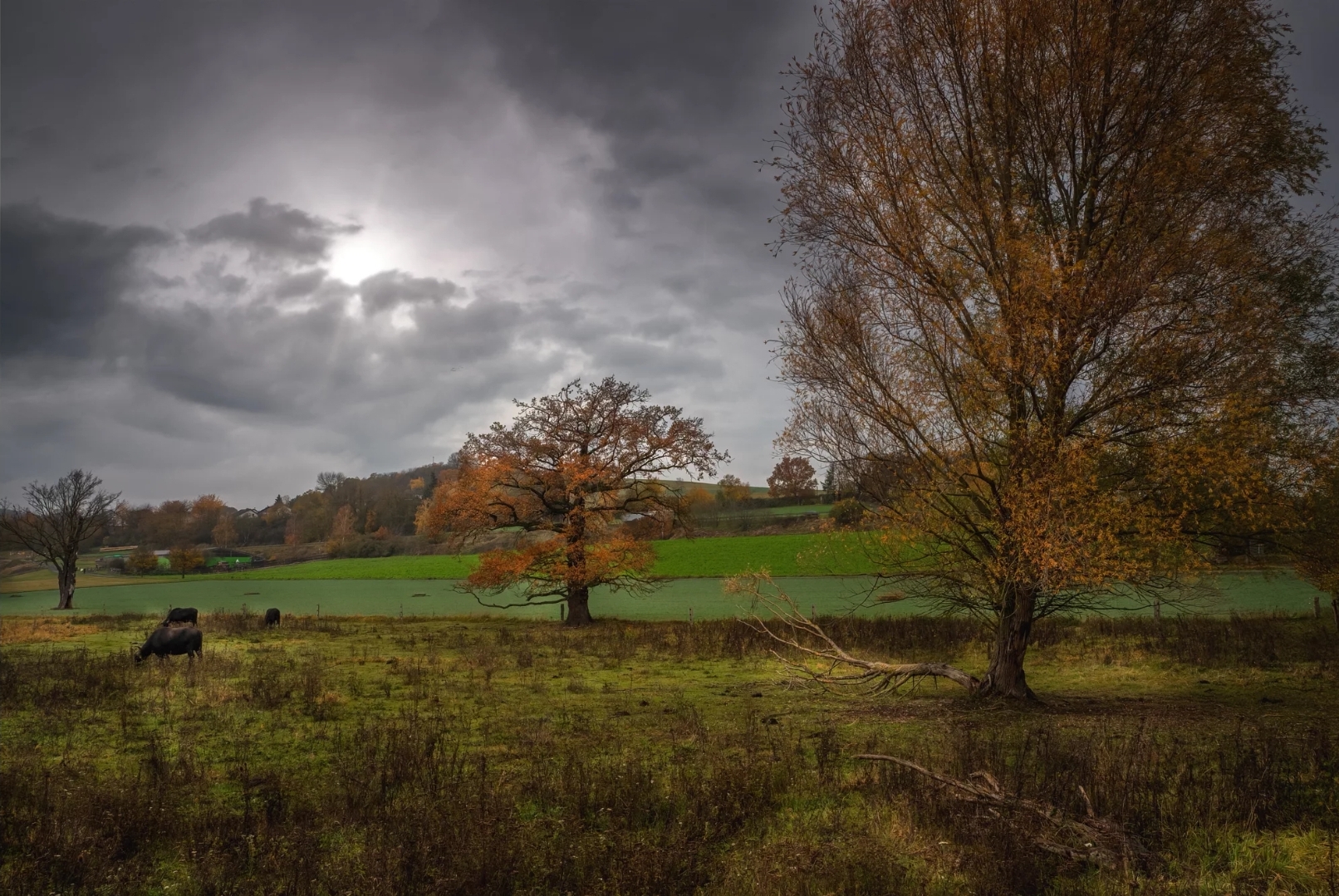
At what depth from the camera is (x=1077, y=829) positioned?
611 cm

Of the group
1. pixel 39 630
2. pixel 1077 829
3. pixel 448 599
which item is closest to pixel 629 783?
pixel 1077 829

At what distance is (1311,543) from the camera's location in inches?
476

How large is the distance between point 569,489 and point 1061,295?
21484 mm

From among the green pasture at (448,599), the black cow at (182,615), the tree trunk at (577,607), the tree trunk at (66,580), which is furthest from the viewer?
the tree trunk at (66,580)

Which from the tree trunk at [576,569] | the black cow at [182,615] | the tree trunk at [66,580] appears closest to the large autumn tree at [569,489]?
the tree trunk at [576,569]

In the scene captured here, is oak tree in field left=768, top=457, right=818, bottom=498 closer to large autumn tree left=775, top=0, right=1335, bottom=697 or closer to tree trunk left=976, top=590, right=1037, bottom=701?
large autumn tree left=775, top=0, right=1335, bottom=697

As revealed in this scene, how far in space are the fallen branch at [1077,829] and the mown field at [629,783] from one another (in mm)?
94

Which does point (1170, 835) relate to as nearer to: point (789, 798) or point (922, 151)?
point (789, 798)

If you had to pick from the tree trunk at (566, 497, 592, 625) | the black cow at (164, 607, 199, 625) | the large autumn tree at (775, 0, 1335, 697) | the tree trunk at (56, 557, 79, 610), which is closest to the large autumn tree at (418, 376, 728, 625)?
the tree trunk at (566, 497, 592, 625)

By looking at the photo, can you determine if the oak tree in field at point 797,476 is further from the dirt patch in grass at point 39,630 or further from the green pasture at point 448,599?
the dirt patch in grass at point 39,630

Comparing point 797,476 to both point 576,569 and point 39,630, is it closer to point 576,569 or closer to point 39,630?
point 576,569

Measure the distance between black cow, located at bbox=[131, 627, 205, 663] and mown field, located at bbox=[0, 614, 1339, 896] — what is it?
1.23 meters

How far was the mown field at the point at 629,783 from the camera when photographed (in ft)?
18.5

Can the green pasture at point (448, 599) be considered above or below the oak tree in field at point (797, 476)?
below
